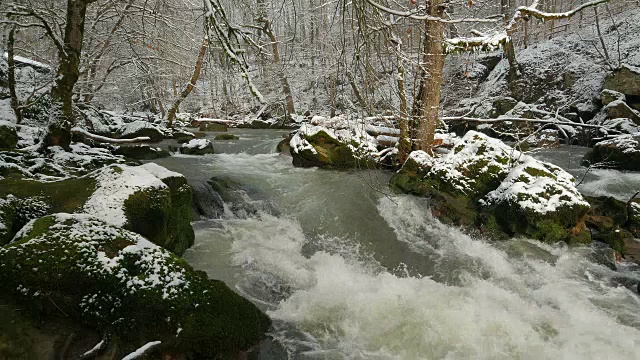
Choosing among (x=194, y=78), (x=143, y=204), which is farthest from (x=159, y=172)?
(x=194, y=78)

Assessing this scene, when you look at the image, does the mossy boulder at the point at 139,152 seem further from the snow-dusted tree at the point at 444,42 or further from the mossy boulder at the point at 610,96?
the mossy boulder at the point at 610,96

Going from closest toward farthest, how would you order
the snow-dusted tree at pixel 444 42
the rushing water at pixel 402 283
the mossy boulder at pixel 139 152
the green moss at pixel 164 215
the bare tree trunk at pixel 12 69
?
the rushing water at pixel 402 283 < the green moss at pixel 164 215 < the snow-dusted tree at pixel 444 42 < the bare tree trunk at pixel 12 69 < the mossy boulder at pixel 139 152

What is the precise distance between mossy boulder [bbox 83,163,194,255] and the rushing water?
600 millimetres

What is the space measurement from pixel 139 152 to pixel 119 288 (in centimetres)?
820

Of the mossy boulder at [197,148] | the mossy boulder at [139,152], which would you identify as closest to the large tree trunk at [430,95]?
the mossy boulder at [197,148]

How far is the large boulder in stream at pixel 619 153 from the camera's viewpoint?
837 cm

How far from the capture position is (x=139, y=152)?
9.74 meters

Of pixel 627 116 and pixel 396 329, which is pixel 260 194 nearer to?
pixel 396 329

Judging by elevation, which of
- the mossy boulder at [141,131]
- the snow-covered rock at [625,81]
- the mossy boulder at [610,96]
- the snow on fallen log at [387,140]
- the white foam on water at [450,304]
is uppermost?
the snow-covered rock at [625,81]

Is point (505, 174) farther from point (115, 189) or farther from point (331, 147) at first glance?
point (115, 189)

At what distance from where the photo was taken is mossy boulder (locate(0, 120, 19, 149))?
258 inches

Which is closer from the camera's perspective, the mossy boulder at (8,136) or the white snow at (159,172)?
the white snow at (159,172)

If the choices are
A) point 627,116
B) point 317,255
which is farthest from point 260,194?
point 627,116

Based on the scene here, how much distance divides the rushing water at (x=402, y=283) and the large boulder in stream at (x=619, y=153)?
1108 mm
